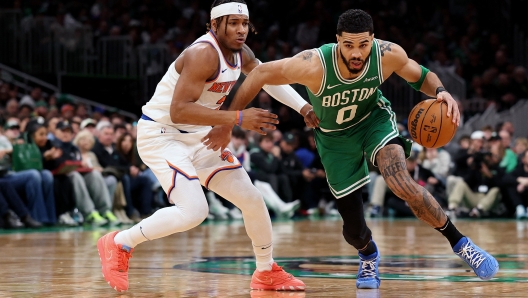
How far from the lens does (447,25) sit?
70.9 ft

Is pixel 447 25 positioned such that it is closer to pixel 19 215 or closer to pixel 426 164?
pixel 426 164

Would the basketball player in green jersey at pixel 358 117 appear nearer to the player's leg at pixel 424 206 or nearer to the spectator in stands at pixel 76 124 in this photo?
the player's leg at pixel 424 206

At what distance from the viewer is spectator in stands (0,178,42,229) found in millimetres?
11781

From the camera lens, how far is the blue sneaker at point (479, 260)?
17.9 feet

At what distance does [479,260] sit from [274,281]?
4.38ft

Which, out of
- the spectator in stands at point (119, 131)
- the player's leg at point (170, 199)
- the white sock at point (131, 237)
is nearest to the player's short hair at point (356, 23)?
the player's leg at point (170, 199)

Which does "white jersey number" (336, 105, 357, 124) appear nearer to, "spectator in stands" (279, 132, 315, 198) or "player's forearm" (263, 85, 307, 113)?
"player's forearm" (263, 85, 307, 113)

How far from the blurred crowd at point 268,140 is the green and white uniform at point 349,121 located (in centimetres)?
697

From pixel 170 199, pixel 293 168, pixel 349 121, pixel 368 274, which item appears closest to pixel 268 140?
Answer: pixel 293 168

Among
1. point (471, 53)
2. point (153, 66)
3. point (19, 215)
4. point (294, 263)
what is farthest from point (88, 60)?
point (294, 263)

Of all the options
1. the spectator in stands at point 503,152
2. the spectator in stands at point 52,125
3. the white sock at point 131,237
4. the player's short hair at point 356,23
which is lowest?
the spectator in stands at point 503,152

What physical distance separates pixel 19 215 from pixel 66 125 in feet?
4.95

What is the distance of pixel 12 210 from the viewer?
12.0 meters

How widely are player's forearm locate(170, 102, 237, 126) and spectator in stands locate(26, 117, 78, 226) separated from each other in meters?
7.27
